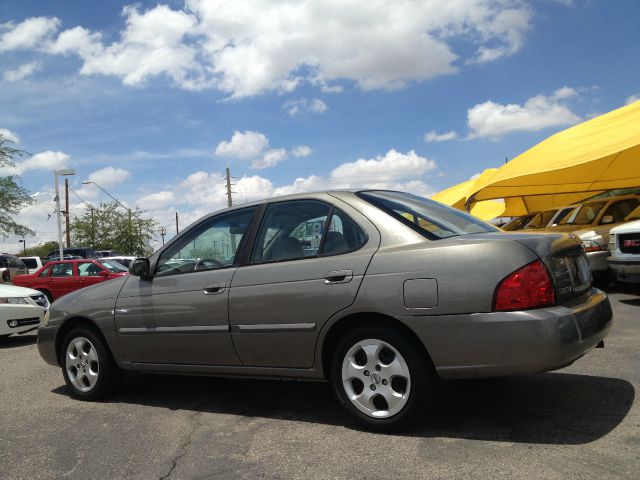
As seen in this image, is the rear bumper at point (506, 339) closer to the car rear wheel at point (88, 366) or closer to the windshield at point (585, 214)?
the car rear wheel at point (88, 366)

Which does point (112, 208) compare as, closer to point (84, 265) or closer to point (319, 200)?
point (84, 265)

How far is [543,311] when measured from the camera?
10.5 feet

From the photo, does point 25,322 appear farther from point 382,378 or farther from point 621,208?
point 621,208

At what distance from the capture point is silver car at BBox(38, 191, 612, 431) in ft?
10.7

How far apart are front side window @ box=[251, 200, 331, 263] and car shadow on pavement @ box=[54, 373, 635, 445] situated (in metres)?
1.18

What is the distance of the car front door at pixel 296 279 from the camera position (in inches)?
146

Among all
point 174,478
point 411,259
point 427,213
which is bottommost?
point 174,478

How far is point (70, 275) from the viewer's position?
14.5 metres

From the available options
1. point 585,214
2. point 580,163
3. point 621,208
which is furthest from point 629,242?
point 580,163

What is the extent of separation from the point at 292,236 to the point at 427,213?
971mm

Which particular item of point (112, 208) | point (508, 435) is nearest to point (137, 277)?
point (508, 435)

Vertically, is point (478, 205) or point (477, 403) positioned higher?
point (478, 205)

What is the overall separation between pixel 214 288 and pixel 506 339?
6.86ft

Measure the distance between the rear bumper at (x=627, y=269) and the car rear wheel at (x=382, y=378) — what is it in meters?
6.42
